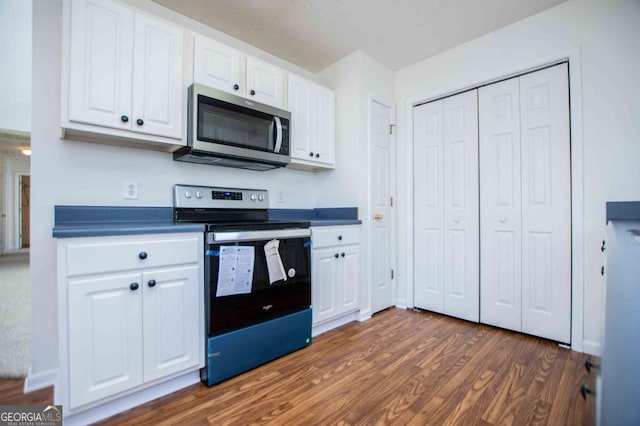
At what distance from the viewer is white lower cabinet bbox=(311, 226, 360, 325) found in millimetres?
2262

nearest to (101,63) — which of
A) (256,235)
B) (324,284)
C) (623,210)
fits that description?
(256,235)

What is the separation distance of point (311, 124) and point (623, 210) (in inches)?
89.2

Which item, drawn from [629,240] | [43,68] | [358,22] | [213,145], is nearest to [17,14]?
[43,68]

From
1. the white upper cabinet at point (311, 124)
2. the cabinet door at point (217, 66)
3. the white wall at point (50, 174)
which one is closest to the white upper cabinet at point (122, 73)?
the cabinet door at point (217, 66)

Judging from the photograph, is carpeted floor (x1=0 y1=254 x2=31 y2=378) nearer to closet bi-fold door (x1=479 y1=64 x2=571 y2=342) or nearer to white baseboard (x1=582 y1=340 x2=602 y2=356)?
closet bi-fold door (x1=479 y1=64 x2=571 y2=342)

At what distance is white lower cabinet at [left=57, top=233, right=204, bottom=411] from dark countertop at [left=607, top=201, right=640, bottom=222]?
2552 mm

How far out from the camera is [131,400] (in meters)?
1.45

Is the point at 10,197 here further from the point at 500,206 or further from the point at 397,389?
the point at 500,206

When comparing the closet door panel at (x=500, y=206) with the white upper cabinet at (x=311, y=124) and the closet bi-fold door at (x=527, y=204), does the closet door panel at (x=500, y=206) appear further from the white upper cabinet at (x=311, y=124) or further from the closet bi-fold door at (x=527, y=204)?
the white upper cabinet at (x=311, y=124)

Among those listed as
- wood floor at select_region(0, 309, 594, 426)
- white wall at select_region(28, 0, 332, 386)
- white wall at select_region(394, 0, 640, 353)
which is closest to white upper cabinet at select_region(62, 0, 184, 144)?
white wall at select_region(28, 0, 332, 386)

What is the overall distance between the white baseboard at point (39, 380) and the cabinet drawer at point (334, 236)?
1.73 metres

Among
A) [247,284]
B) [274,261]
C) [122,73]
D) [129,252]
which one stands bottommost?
[247,284]

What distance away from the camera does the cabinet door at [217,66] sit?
6.24 feet

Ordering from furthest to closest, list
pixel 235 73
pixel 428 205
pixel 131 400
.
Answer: pixel 428 205 → pixel 235 73 → pixel 131 400
